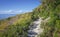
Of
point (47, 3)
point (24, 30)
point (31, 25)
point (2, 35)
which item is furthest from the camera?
point (47, 3)

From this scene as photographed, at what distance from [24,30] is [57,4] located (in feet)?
15.4

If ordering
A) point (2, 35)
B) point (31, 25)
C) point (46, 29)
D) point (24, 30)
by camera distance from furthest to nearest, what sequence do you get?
point (31, 25) < point (24, 30) < point (46, 29) < point (2, 35)

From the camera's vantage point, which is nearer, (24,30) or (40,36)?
(40,36)

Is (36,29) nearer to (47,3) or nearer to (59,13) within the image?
(59,13)

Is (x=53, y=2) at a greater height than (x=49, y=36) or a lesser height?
greater

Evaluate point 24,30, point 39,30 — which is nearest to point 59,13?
point 39,30

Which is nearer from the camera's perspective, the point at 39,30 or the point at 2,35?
the point at 2,35

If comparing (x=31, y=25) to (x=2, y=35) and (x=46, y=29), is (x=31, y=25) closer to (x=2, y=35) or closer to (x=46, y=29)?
(x=46, y=29)

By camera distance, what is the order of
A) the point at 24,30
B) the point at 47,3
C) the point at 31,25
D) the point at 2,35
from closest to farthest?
the point at 2,35
the point at 24,30
the point at 31,25
the point at 47,3

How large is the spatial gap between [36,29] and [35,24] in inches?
58.7

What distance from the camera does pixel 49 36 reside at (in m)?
15.2

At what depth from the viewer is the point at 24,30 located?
56.3 feet

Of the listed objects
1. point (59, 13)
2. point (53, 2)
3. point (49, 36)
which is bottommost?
point (49, 36)

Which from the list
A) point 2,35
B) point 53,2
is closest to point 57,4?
point 53,2
